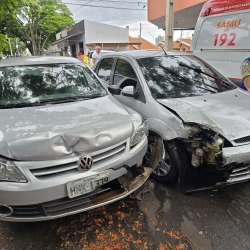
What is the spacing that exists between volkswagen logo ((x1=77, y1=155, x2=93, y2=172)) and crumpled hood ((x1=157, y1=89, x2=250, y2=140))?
1200 millimetres

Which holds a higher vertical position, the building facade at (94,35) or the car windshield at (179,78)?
the building facade at (94,35)

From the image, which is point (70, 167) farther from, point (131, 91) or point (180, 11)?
point (180, 11)

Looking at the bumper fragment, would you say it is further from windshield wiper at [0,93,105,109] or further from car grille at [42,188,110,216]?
windshield wiper at [0,93,105,109]

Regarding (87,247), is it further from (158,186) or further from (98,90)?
(98,90)

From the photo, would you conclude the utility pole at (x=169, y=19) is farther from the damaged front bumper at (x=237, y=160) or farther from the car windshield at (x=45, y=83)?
the damaged front bumper at (x=237, y=160)

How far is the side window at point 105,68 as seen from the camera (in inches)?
173

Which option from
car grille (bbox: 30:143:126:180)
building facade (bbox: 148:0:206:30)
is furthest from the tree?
car grille (bbox: 30:143:126:180)

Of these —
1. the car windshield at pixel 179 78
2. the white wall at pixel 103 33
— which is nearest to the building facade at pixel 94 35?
the white wall at pixel 103 33

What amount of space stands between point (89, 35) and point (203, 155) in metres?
28.2

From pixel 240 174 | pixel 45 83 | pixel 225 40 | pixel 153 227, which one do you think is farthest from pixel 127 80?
pixel 225 40

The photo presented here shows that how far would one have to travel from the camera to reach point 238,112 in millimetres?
2770

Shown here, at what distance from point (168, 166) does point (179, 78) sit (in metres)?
1.35

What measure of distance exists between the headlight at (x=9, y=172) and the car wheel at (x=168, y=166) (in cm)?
169

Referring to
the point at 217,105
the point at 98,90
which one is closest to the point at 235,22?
the point at 217,105
